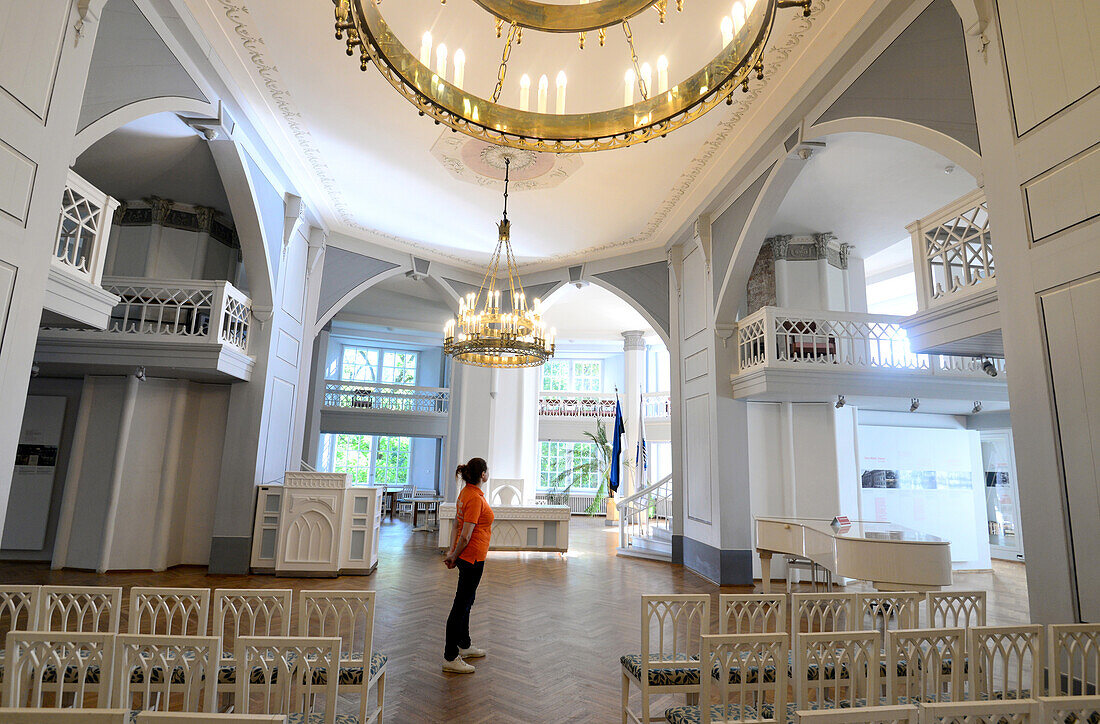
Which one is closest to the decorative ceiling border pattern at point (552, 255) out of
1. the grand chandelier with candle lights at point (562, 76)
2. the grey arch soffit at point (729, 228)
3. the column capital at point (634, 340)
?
the grey arch soffit at point (729, 228)

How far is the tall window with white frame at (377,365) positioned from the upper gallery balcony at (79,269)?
13.4 meters

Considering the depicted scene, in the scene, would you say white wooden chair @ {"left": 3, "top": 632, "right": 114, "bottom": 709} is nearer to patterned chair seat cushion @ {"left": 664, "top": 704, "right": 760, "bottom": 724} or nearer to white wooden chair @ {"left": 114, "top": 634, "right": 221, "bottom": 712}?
white wooden chair @ {"left": 114, "top": 634, "right": 221, "bottom": 712}

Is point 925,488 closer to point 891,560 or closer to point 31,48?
point 891,560

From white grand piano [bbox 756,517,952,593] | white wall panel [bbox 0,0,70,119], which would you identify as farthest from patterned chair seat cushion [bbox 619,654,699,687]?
white wall panel [bbox 0,0,70,119]

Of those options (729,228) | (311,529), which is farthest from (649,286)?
(311,529)

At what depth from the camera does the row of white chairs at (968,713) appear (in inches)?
62.2

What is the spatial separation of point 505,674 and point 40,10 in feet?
15.8

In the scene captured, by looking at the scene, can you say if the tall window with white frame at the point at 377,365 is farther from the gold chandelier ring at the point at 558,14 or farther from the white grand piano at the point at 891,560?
the gold chandelier ring at the point at 558,14

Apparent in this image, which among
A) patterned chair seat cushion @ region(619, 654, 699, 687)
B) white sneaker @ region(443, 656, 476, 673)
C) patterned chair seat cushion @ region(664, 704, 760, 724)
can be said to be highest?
patterned chair seat cushion @ region(619, 654, 699, 687)

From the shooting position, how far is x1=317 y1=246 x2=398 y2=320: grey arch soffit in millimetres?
9250

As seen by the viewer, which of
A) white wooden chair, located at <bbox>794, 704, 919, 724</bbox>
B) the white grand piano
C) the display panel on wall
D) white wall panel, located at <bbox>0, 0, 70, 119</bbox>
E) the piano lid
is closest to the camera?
white wooden chair, located at <bbox>794, 704, 919, 724</bbox>

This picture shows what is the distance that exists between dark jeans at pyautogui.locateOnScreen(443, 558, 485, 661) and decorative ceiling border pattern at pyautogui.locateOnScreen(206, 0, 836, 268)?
4.91 m

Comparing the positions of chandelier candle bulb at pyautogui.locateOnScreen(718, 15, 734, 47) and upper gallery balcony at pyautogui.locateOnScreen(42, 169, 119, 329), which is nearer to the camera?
chandelier candle bulb at pyautogui.locateOnScreen(718, 15, 734, 47)

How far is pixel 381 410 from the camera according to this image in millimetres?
14445
